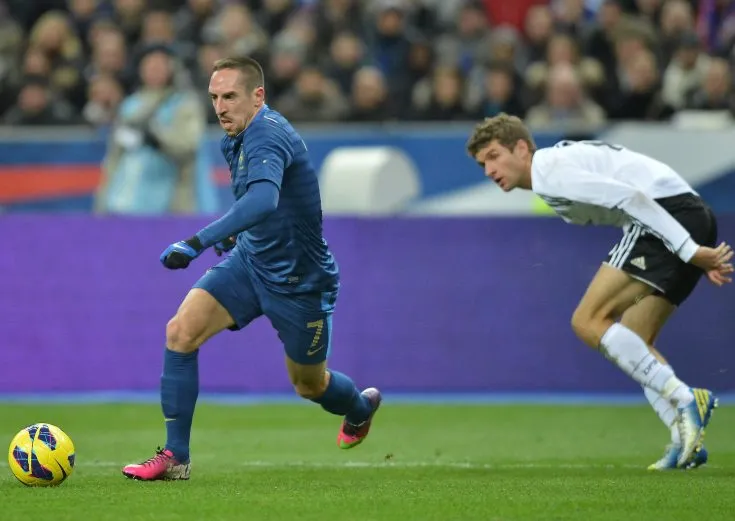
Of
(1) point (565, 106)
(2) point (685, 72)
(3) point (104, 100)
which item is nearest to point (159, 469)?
(1) point (565, 106)

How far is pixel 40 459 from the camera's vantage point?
7711mm

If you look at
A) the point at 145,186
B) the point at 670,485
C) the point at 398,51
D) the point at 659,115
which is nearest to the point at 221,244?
the point at 670,485

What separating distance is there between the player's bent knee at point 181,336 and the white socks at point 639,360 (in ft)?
7.95

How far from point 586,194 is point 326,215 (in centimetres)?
510

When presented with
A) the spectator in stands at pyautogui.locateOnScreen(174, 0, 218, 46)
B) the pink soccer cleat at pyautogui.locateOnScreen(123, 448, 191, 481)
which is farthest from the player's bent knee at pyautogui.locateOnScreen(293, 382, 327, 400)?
the spectator in stands at pyautogui.locateOnScreen(174, 0, 218, 46)

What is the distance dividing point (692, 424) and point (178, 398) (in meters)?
2.90

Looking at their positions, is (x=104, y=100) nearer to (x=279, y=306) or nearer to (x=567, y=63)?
(x=567, y=63)

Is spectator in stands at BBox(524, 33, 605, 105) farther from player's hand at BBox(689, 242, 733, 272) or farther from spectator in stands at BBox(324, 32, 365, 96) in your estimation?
player's hand at BBox(689, 242, 733, 272)

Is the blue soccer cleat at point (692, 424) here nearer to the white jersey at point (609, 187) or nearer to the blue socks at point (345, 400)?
the white jersey at point (609, 187)

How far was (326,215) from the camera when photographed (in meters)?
13.4

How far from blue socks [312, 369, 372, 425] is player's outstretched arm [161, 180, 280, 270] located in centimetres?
164

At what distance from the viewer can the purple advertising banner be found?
517 inches

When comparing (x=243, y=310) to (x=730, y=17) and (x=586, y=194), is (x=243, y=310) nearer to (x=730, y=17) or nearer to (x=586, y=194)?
(x=586, y=194)

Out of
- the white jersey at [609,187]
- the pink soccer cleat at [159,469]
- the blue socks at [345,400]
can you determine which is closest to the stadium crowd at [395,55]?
the white jersey at [609,187]
